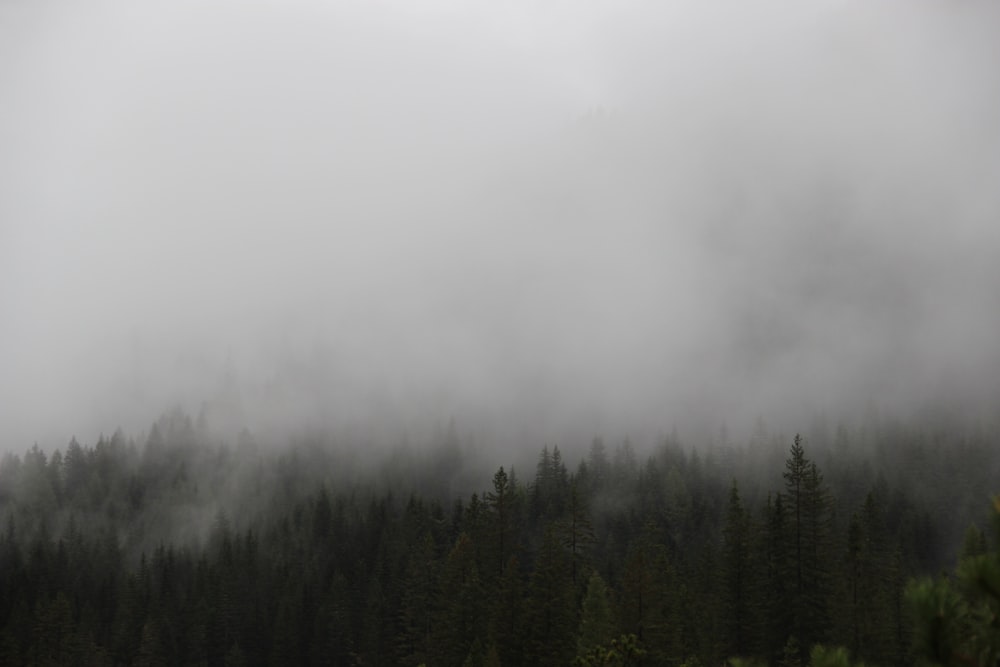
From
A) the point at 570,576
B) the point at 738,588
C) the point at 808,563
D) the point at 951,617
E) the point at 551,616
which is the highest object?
the point at 951,617

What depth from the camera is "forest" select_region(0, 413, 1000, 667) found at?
6259 centimetres

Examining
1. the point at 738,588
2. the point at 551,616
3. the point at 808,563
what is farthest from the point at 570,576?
the point at 808,563

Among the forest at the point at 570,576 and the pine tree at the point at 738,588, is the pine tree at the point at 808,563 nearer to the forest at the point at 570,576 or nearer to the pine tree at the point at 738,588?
the forest at the point at 570,576

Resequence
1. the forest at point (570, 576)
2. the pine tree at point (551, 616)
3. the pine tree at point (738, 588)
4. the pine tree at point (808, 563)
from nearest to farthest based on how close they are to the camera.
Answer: the pine tree at point (808, 563) < the pine tree at point (551, 616) < the forest at point (570, 576) < the pine tree at point (738, 588)

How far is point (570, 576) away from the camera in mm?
72438

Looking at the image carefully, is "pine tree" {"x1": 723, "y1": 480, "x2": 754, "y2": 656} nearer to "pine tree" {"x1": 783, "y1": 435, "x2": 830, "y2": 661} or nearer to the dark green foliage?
"pine tree" {"x1": 783, "y1": 435, "x2": 830, "y2": 661}

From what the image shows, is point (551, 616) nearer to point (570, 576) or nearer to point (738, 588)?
point (570, 576)

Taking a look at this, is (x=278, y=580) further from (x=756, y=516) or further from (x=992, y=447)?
(x=992, y=447)

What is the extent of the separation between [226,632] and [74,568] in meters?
59.7

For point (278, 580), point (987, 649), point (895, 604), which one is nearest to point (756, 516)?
point (278, 580)

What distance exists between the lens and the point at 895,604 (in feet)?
231

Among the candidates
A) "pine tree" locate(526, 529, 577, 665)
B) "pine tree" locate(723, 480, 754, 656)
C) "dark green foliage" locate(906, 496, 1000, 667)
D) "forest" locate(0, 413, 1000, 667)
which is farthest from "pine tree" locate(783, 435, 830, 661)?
"dark green foliage" locate(906, 496, 1000, 667)

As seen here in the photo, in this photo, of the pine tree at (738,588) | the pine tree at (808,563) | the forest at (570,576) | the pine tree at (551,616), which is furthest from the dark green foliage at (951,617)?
the pine tree at (738,588)

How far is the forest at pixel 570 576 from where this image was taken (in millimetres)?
62594
